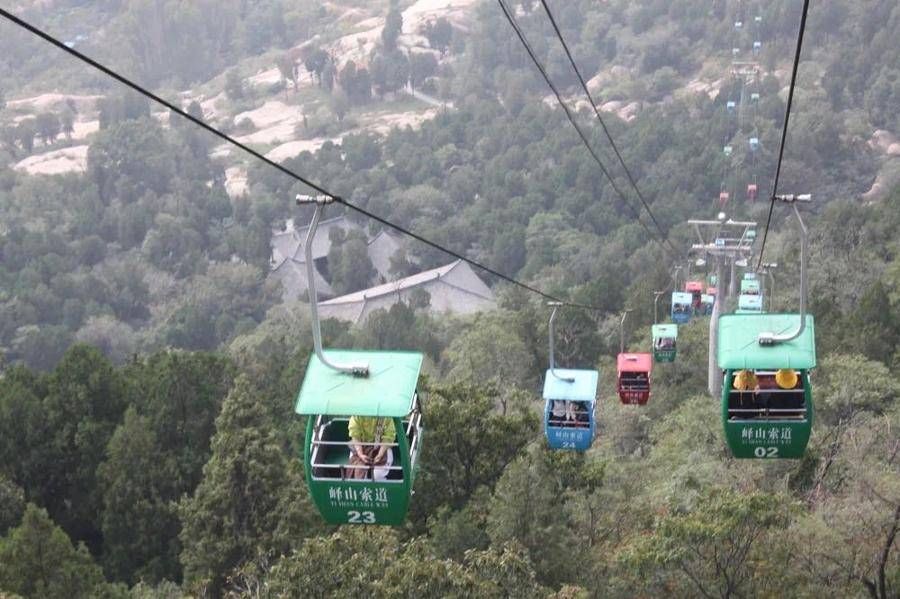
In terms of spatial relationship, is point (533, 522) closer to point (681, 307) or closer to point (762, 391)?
point (762, 391)

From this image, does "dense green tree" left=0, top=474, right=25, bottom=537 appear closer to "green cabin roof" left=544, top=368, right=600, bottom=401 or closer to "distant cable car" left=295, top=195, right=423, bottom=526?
"green cabin roof" left=544, top=368, right=600, bottom=401

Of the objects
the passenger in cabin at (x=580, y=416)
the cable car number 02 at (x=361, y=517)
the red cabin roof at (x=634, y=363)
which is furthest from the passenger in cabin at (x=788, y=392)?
the red cabin roof at (x=634, y=363)


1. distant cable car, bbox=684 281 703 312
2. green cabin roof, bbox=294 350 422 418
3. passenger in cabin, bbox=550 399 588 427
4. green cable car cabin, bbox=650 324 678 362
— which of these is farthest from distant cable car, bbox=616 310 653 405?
distant cable car, bbox=684 281 703 312

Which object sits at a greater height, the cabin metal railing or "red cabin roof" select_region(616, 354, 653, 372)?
"red cabin roof" select_region(616, 354, 653, 372)

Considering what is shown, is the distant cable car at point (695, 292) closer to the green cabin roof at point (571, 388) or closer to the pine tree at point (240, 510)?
the pine tree at point (240, 510)

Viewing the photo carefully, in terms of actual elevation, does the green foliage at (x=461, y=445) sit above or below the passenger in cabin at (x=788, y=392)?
below

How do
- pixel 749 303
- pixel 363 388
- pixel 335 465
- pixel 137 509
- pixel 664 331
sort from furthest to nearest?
pixel 749 303
pixel 664 331
pixel 137 509
pixel 335 465
pixel 363 388

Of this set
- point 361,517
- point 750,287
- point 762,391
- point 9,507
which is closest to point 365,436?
point 361,517
